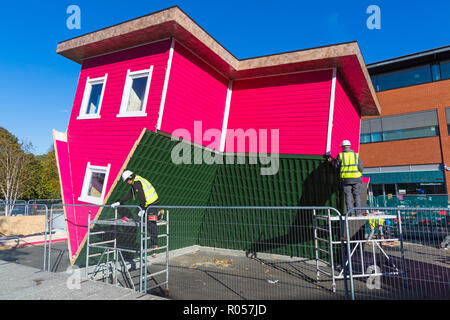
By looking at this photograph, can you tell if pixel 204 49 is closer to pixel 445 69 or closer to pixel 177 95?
pixel 177 95

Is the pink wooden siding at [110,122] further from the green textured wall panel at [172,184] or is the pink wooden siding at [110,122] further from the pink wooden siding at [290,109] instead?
the pink wooden siding at [290,109]

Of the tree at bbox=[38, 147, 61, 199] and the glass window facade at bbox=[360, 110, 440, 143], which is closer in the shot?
the glass window facade at bbox=[360, 110, 440, 143]

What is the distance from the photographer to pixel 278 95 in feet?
32.2

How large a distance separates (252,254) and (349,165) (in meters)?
4.84

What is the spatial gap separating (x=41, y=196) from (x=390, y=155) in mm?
39036

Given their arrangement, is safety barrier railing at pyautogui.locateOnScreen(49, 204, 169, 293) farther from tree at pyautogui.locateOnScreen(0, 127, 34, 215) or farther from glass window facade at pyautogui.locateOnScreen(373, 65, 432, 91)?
tree at pyautogui.locateOnScreen(0, 127, 34, 215)

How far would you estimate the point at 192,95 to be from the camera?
8.97 metres

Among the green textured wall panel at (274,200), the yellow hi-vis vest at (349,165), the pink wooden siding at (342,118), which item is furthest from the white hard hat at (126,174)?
the pink wooden siding at (342,118)

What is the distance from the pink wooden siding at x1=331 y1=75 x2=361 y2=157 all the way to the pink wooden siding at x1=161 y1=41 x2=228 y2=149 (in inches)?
161

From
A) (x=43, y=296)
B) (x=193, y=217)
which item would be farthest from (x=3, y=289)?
(x=193, y=217)

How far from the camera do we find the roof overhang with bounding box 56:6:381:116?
25.5 feet

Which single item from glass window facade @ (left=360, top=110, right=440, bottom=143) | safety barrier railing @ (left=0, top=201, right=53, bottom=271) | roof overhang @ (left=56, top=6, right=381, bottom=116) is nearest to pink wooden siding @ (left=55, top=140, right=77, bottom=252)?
roof overhang @ (left=56, top=6, right=381, bottom=116)
